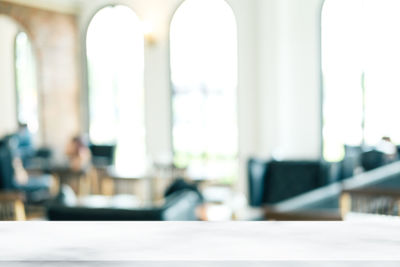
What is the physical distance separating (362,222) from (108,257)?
0.46 m

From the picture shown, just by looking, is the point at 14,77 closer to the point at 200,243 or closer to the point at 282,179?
the point at 282,179

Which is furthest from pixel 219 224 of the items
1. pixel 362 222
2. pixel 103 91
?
pixel 103 91

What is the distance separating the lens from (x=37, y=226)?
3.17 feet

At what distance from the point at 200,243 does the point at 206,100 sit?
6.59 metres

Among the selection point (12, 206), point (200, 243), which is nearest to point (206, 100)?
point (12, 206)

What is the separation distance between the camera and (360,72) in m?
6.49

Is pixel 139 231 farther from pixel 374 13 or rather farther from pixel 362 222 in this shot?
pixel 374 13

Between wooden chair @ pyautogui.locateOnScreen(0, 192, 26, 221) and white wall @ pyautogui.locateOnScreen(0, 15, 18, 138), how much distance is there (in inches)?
185

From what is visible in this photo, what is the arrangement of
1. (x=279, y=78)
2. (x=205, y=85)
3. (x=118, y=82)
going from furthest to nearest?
(x=118, y=82) → (x=205, y=85) → (x=279, y=78)

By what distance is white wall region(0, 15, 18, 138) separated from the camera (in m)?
9.37

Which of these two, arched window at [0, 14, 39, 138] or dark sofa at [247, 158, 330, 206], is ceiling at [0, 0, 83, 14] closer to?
arched window at [0, 14, 39, 138]

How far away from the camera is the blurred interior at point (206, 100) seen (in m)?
5.74

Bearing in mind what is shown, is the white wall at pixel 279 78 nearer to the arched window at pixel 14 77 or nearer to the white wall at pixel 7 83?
the arched window at pixel 14 77

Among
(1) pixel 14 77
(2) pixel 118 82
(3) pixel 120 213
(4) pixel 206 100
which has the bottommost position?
(3) pixel 120 213
